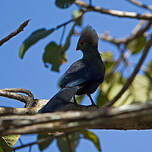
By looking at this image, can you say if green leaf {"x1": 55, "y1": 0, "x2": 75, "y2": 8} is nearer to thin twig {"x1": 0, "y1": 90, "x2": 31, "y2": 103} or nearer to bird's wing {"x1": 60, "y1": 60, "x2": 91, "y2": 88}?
bird's wing {"x1": 60, "y1": 60, "x2": 91, "y2": 88}

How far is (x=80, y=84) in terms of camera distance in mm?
3557

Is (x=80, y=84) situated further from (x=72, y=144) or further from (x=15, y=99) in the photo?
(x=72, y=144)

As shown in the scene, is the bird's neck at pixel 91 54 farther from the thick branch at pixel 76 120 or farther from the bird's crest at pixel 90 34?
the thick branch at pixel 76 120

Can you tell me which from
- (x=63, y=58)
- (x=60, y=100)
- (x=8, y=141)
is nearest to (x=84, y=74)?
(x=60, y=100)

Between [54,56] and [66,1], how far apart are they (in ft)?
1.12

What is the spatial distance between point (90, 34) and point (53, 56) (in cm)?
139

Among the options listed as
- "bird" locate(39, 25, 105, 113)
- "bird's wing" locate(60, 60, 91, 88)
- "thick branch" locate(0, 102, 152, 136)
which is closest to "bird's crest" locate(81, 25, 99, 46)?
"bird" locate(39, 25, 105, 113)

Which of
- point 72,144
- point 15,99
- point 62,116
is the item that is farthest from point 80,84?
point 62,116

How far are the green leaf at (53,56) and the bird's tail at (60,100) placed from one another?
80 cm

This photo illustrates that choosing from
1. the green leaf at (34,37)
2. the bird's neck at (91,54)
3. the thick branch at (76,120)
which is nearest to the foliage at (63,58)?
the green leaf at (34,37)

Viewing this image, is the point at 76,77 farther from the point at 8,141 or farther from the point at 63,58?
the point at 63,58

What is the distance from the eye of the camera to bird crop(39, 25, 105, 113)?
10.6ft

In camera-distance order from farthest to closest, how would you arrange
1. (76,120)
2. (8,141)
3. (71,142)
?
(8,141) < (71,142) < (76,120)

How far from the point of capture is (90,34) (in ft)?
11.2
